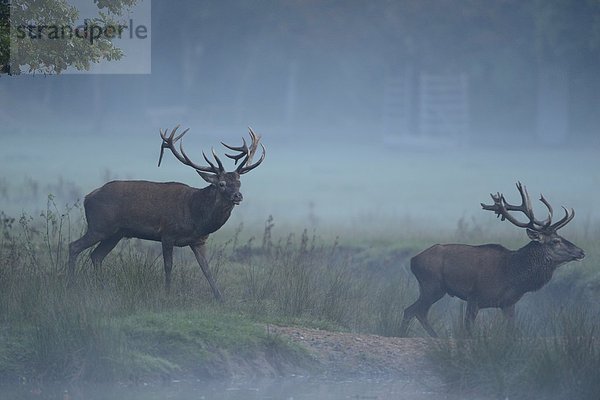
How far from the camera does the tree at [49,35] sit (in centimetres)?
1558

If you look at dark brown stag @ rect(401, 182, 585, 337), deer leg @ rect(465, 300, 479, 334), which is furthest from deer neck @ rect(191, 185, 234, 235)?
deer leg @ rect(465, 300, 479, 334)

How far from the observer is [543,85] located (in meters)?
43.8

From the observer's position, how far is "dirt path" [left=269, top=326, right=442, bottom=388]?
1288 cm

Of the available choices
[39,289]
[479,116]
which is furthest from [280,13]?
[39,289]

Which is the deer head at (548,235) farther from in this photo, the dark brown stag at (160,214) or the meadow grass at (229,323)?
the dark brown stag at (160,214)

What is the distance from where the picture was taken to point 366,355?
43.1ft

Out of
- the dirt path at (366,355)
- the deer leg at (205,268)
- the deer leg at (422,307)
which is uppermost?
the deer leg at (205,268)

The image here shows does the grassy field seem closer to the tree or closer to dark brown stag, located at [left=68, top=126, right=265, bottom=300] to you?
dark brown stag, located at [left=68, top=126, right=265, bottom=300]

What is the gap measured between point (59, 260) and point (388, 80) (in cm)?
3246

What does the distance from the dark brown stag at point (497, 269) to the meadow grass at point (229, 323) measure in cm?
48

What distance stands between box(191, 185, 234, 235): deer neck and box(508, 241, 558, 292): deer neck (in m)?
3.30

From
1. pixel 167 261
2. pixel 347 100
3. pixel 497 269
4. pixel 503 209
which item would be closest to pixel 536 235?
pixel 503 209

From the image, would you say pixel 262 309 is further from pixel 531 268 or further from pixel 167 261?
pixel 531 268

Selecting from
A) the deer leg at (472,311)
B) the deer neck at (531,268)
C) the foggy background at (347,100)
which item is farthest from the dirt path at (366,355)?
the foggy background at (347,100)
